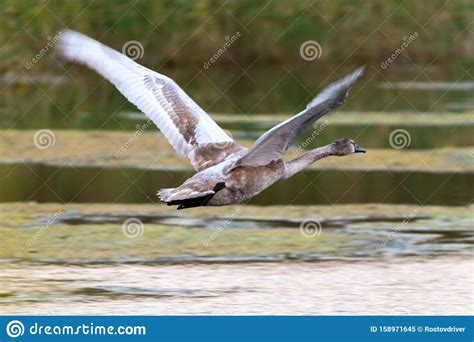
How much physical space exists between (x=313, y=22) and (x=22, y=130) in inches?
398

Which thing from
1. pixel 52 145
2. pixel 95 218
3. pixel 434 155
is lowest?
pixel 95 218

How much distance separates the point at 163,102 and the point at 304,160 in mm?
1431

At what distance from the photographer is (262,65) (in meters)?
34.0

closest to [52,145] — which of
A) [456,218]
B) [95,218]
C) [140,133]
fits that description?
[140,133]

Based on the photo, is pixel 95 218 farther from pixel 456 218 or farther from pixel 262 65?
pixel 262 65

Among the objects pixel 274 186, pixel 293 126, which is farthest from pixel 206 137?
pixel 274 186

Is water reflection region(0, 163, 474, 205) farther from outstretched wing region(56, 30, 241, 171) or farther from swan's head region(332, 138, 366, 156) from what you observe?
swan's head region(332, 138, 366, 156)

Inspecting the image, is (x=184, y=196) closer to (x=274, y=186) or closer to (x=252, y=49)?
(x=274, y=186)

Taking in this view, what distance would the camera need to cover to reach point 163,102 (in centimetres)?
1198

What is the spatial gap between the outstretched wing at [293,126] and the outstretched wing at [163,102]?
1.59ft

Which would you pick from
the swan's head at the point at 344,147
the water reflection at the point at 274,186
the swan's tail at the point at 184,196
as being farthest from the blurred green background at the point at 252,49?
the swan's tail at the point at 184,196

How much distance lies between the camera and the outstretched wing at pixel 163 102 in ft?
37.5

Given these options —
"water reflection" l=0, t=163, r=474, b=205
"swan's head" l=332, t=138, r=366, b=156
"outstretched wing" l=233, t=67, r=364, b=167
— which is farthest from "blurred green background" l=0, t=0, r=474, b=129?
"outstretched wing" l=233, t=67, r=364, b=167

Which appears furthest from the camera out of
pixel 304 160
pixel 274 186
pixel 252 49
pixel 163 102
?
pixel 252 49
